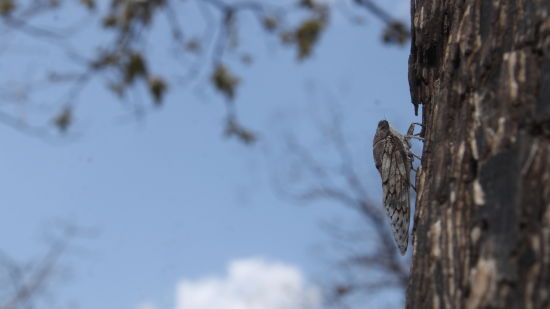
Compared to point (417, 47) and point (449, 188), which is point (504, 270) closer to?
point (449, 188)

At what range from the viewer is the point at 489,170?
64.6 inches

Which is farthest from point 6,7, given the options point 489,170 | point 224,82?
point 489,170

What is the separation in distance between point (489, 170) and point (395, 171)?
2.34 metres

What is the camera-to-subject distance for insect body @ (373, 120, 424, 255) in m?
3.81

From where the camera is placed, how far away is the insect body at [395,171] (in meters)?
3.81

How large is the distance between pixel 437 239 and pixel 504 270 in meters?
0.33

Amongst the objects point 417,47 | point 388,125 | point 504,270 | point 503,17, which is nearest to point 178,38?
point 388,125

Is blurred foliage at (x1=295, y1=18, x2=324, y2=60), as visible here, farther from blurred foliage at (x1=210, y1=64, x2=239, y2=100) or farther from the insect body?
the insect body

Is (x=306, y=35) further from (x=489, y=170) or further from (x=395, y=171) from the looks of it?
(x=489, y=170)

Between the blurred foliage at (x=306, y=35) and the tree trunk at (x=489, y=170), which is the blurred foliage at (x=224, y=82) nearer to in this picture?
the blurred foliage at (x=306, y=35)

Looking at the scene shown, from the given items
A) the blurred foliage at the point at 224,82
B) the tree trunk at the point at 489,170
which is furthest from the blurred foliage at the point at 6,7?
the tree trunk at the point at 489,170

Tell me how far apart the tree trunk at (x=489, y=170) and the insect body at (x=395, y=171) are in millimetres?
1668

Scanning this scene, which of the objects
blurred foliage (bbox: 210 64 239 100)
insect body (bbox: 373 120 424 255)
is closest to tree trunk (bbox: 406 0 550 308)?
insect body (bbox: 373 120 424 255)

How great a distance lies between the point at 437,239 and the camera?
1764mm
